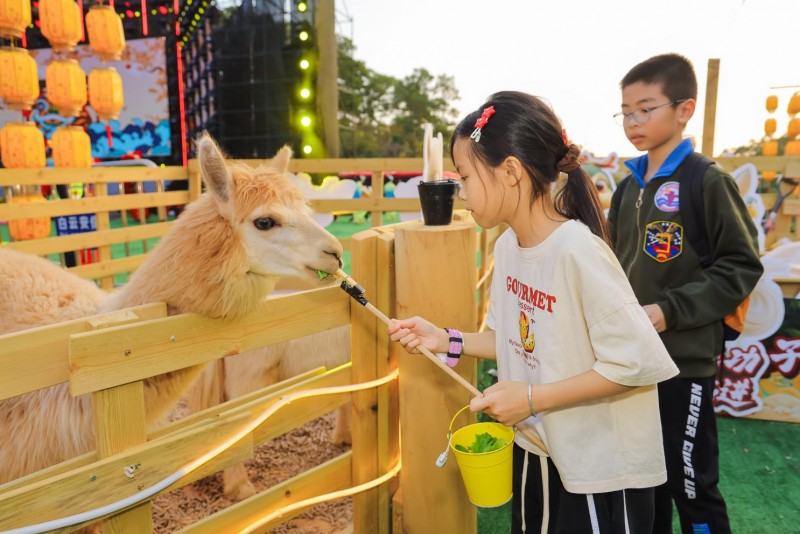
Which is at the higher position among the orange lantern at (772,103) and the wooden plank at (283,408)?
the orange lantern at (772,103)

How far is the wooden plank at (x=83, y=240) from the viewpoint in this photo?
4.36 meters

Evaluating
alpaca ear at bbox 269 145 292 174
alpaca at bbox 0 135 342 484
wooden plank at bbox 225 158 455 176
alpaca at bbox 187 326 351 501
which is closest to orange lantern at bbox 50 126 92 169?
wooden plank at bbox 225 158 455 176

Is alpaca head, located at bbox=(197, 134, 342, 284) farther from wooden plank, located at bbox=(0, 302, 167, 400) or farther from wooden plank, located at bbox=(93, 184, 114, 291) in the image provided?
A: wooden plank, located at bbox=(93, 184, 114, 291)

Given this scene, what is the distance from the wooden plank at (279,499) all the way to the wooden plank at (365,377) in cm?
7

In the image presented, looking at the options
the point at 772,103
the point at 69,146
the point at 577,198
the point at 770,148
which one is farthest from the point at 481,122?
the point at 69,146

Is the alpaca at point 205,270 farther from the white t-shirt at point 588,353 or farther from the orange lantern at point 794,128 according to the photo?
the orange lantern at point 794,128

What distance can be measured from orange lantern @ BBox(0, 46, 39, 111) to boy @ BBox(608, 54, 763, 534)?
5.45 metres

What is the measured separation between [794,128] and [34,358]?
4976 millimetres

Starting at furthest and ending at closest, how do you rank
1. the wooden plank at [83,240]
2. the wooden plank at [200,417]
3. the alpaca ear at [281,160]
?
the wooden plank at [83,240], the alpaca ear at [281,160], the wooden plank at [200,417]

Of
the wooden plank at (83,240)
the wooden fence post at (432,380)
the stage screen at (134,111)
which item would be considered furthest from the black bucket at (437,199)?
the stage screen at (134,111)

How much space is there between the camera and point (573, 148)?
1.31 metres

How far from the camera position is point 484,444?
1466 millimetres

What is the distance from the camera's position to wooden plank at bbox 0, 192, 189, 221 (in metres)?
4.19

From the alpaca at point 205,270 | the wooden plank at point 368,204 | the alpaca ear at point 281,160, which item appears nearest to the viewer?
the alpaca at point 205,270
